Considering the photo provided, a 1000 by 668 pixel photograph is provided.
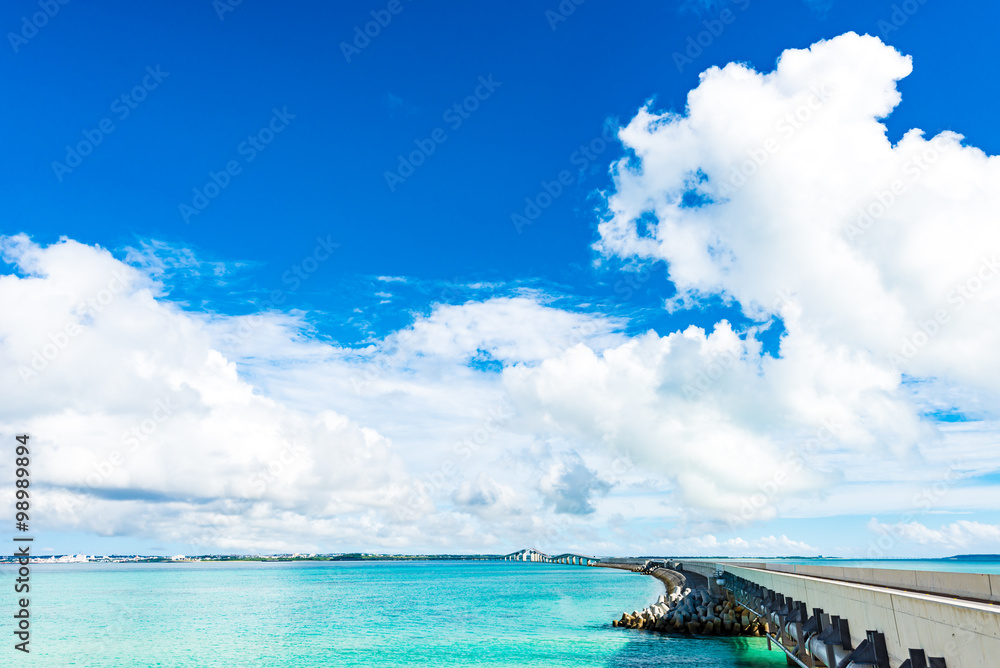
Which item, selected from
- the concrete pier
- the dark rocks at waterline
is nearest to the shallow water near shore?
the dark rocks at waterline

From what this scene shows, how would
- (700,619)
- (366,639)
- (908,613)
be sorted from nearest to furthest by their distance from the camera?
(908,613), (700,619), (366,639)

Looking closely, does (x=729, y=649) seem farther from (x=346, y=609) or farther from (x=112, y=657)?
(x=346, y=609)

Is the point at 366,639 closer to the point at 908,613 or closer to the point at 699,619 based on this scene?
the point at 699,619

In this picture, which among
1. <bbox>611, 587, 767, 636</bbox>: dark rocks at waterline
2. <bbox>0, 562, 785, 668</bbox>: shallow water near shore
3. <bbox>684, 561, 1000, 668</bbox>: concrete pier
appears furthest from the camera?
<bbox>611, 587, 767, 636</bbox>: dark rocks at waterline

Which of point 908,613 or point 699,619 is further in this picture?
point 699,619

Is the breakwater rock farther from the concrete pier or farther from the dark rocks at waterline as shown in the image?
the concrete pier

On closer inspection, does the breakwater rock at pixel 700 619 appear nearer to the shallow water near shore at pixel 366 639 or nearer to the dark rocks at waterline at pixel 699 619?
the dark rocks at waterline at pixel 699 619

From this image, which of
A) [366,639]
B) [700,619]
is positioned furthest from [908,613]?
[366,639]

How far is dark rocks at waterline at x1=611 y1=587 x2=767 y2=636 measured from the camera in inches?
1328

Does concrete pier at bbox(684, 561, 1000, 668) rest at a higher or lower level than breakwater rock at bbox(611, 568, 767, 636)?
higher

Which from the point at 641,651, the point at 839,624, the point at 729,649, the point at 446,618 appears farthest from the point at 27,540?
the point at 446,618

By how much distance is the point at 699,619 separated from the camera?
34.3 meters

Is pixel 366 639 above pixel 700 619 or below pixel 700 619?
below

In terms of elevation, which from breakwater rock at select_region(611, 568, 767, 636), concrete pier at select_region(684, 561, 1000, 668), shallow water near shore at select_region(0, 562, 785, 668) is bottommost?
shallow water near shore at select_region(0, 562, 785, 668)
